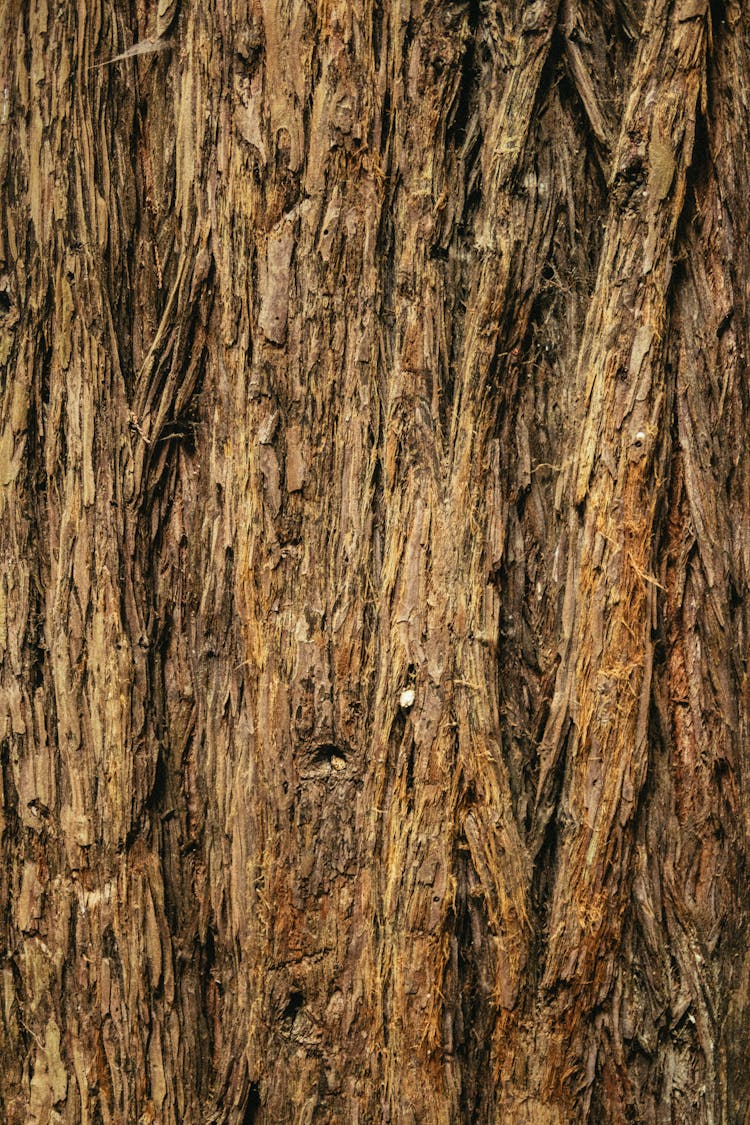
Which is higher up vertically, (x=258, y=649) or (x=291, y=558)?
(x=291, y=558)

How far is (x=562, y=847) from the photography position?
1.66 metres

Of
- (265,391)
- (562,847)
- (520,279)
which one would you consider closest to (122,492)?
(265,391)

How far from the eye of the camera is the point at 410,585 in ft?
5.48

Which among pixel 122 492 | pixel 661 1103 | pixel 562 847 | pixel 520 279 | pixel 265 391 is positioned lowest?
pixel 661 1103

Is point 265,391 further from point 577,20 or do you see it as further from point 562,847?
point 562,847

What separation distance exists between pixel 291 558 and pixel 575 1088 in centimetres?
107

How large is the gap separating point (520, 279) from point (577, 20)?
18.9 inches

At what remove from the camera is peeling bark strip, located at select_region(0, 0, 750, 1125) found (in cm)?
166

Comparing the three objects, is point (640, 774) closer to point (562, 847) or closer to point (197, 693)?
point (562, 847)

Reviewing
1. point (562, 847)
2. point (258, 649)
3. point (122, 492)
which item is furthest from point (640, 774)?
Result: point (122, 492)

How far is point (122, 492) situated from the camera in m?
1.77

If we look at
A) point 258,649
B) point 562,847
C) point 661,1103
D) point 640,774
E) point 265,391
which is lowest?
point 661,1103

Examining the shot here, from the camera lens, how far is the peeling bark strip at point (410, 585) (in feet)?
5.44

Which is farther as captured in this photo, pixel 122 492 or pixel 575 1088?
pixel 122 492
